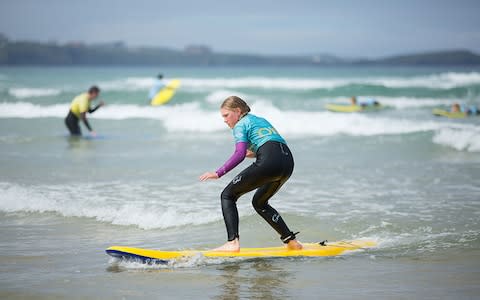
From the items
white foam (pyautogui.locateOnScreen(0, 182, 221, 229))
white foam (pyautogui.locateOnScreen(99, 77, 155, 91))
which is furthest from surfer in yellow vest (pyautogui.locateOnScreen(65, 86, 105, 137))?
white foam (pyautogui.locateOnScreen(99, 77, 155, 91))

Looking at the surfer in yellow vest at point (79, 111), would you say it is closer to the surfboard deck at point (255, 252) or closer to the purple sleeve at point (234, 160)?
the surfboard deck at point (255, 252)

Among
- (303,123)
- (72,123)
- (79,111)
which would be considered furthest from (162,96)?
(79,111)

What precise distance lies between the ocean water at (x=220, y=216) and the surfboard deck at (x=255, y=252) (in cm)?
7

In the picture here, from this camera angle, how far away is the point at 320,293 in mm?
4973

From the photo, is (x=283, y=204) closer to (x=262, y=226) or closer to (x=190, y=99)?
(x=262, y=226)

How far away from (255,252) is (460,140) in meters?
10.1

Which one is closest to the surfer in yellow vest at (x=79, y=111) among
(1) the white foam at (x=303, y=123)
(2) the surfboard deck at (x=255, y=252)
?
(1) the white foam at (x=303, y=123)

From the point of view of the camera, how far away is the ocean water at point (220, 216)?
206 inches

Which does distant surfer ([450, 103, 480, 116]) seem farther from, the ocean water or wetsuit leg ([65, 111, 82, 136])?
wetsuit leg ([65, 111, 82, 136])

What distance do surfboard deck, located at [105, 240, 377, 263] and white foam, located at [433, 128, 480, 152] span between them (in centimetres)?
876

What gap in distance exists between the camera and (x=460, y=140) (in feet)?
48.4

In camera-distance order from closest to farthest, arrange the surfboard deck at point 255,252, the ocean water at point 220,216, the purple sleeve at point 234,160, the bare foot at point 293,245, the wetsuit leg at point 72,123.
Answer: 1. the ocean water at point 220,216
2. the purple sleeve at point 234,160
3. the surfboard deck at point 255,252
4. the bare foot at point 293,245
5. the wetsuit leg at point 72,123

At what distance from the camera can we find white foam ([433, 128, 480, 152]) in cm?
1441

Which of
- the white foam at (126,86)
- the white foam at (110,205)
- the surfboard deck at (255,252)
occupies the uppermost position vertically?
the white foam at (126,86)
